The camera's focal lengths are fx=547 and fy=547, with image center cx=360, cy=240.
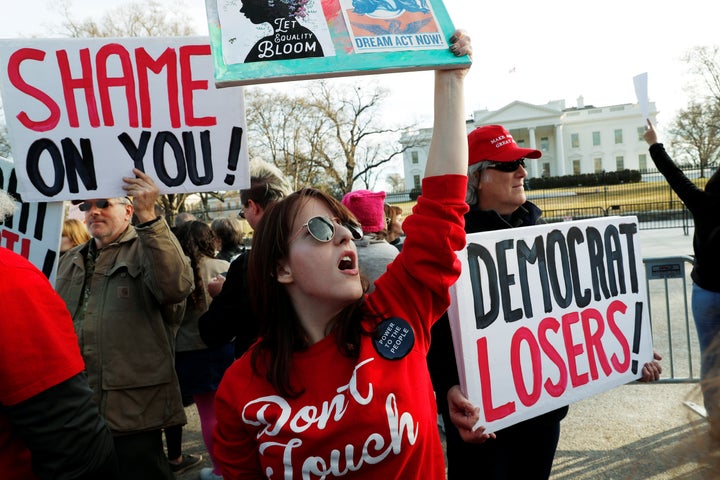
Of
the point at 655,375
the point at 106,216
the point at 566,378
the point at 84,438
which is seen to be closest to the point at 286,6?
the point at 84,438

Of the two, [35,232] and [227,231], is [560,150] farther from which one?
[35,232]

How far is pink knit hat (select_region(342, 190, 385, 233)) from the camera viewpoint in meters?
3.47

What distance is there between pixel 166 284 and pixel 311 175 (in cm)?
3197

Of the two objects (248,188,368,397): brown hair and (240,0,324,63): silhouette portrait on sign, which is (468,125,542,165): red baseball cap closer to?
(248,188,368,397): brown hair

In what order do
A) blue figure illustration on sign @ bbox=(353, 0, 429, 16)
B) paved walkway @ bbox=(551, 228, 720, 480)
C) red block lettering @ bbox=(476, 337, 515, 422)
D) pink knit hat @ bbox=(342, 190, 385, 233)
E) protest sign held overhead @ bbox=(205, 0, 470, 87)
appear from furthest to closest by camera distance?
paved walkway @ bbox=(551, 228, 720, 480), pink knit hat @ bbox=(342, 190, 385, 233), red block lettering @ bbox=(476, 337, 515, 422), blue figure illustration on sign @ bbox=(353, 0, 429, 16), protest sign held overhead @ bbox=(205, 0, 470, 87)

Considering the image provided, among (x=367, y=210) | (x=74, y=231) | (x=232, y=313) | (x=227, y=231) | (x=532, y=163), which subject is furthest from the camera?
(x=532, y=163)

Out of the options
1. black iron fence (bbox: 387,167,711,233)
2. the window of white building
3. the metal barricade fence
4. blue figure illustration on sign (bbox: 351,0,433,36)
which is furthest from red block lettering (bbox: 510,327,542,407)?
the window of white building

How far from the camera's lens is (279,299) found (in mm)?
1661

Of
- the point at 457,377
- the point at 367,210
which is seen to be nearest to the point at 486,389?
the point at 457,377

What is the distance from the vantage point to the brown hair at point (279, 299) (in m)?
1.56

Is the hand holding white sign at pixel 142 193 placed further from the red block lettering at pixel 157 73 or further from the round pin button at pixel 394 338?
the round pin button at pixel 394 338

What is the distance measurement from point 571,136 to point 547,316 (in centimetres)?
9010

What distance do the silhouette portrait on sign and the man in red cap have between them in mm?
1114

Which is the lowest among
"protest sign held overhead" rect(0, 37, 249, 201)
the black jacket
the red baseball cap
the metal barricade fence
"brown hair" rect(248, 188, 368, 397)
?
the metal barricade fence
